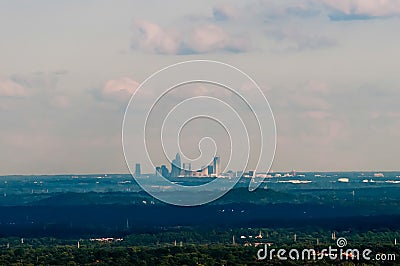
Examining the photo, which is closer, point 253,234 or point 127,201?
point 253,234

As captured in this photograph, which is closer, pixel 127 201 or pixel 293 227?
pixel 293 227

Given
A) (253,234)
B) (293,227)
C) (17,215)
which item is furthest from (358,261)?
(17,215)

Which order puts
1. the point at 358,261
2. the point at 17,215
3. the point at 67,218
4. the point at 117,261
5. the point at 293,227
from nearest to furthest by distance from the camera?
the point at 358,261
the point at 117,261
the point at 293,227
the point at 67,218
the point at 17,215

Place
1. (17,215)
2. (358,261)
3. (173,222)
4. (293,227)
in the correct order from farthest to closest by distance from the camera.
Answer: (17,215) < (173,222) < (293,227) < (358,261)

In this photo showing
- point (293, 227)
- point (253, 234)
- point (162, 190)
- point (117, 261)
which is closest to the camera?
point (117, 261)

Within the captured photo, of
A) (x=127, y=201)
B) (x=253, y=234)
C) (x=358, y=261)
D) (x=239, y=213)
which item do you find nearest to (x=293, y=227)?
(x=253, y=234)

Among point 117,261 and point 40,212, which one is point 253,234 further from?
point 40,212

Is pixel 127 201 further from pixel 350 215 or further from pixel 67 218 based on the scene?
pixel 350 215

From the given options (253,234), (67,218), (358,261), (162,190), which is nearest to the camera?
(358,261)
